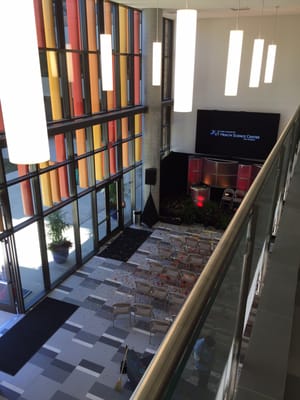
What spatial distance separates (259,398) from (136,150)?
449 inches

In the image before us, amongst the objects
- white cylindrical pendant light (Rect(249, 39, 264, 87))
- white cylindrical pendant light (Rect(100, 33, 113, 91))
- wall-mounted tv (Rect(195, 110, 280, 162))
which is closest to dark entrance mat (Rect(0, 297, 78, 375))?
white cylindrical pendant light (Rect(100, 33, 113, 91))

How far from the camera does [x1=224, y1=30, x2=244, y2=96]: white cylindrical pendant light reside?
14.8ft

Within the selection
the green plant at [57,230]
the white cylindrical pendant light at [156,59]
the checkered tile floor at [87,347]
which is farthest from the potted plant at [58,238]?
the white cylindrical pendant light at [156,59]

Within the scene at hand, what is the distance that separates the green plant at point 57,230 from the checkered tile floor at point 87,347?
0.97 metres

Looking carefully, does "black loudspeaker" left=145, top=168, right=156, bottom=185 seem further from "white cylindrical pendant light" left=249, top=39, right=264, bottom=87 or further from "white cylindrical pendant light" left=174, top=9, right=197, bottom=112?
"white cylindrical pendant light" left=174, top=9, right=197, bottom=112

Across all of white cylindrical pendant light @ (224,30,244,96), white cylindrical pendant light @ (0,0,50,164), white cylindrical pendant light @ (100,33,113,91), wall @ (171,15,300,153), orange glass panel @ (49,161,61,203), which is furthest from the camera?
wall @ (171,15,300,153)

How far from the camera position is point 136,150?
1269cm

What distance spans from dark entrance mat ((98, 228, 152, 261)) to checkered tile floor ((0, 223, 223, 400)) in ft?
2.62

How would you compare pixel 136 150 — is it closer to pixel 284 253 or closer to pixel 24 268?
pixel 24 268

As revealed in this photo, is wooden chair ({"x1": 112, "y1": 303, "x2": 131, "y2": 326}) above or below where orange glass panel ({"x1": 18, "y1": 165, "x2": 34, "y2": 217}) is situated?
below

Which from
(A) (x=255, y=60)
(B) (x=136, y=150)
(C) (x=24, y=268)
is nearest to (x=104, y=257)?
(C) (x=24, y=268)

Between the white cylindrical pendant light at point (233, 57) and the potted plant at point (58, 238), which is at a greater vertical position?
the white cylindrical pendant light at point (233, 57)

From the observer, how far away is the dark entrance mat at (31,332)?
6934 millimetres

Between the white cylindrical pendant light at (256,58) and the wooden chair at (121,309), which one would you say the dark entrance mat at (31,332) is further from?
the white cylindrical pendant light at (256,58)
